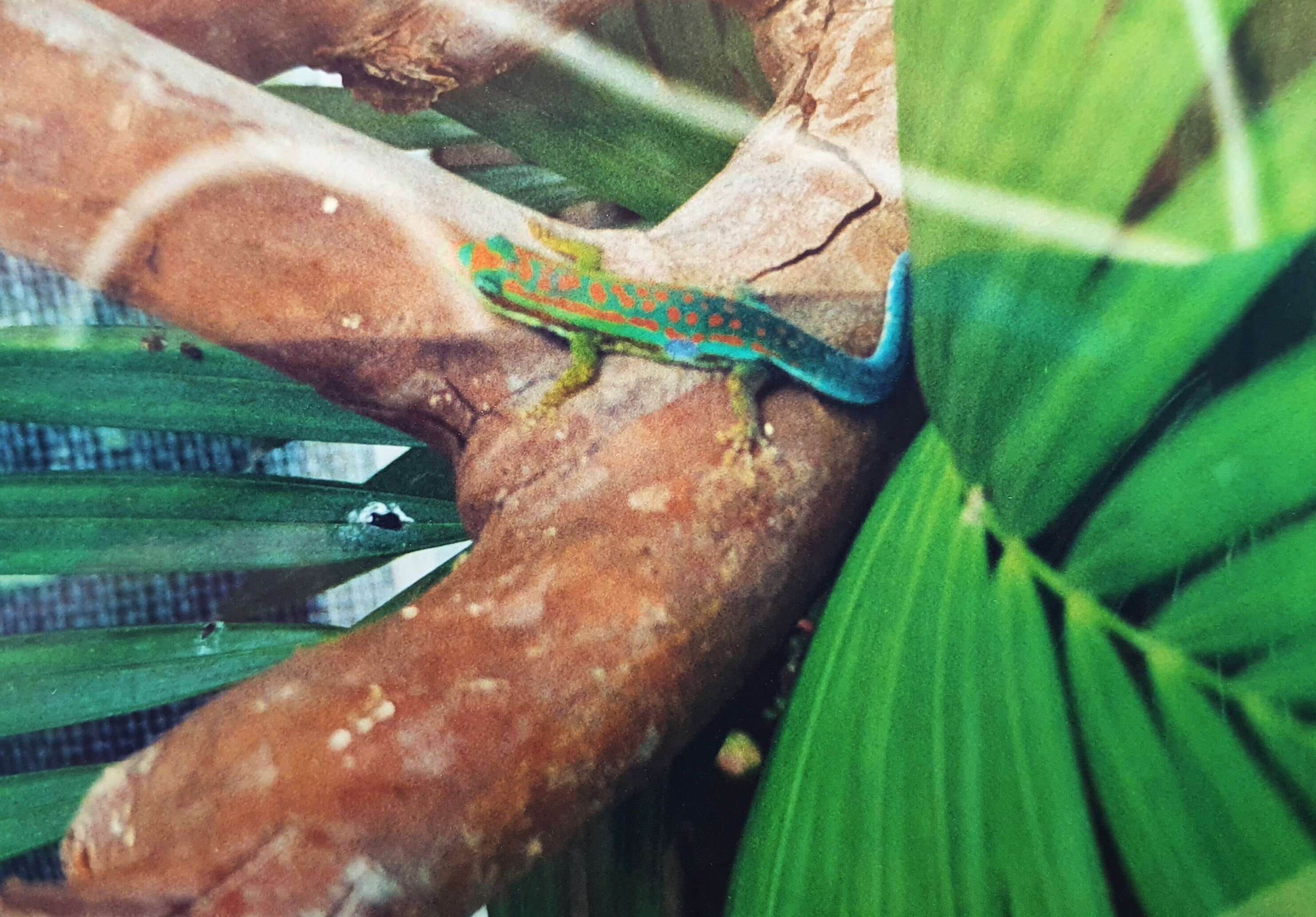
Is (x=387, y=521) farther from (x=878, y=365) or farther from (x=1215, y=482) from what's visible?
(x=1215, y=482)

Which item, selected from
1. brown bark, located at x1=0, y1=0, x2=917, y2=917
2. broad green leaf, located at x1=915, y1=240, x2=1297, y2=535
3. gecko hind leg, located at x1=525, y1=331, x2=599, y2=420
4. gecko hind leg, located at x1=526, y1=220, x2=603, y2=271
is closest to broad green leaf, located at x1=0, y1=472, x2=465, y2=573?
brown bark, located at x1=0, y1=0, x2=917, y2=917

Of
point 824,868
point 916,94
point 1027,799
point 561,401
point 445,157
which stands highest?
point 445,157

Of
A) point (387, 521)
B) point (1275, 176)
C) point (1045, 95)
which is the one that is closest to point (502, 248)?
point (387, 521)

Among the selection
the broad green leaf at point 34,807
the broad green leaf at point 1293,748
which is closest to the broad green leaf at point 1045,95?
the broad green leaf at point 1293,748

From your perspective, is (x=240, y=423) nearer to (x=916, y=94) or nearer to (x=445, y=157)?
(x=445, y=157)

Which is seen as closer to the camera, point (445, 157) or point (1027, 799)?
point (1027, 799)

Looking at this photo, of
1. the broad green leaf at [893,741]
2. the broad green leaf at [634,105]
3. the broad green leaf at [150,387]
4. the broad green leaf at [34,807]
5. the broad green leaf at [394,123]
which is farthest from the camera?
the broad green leaf at [394,123]

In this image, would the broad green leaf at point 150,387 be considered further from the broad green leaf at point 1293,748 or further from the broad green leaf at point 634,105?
the broad green leaf at point 1293,748

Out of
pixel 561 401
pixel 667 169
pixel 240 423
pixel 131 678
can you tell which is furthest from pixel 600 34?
pixel 131 678
